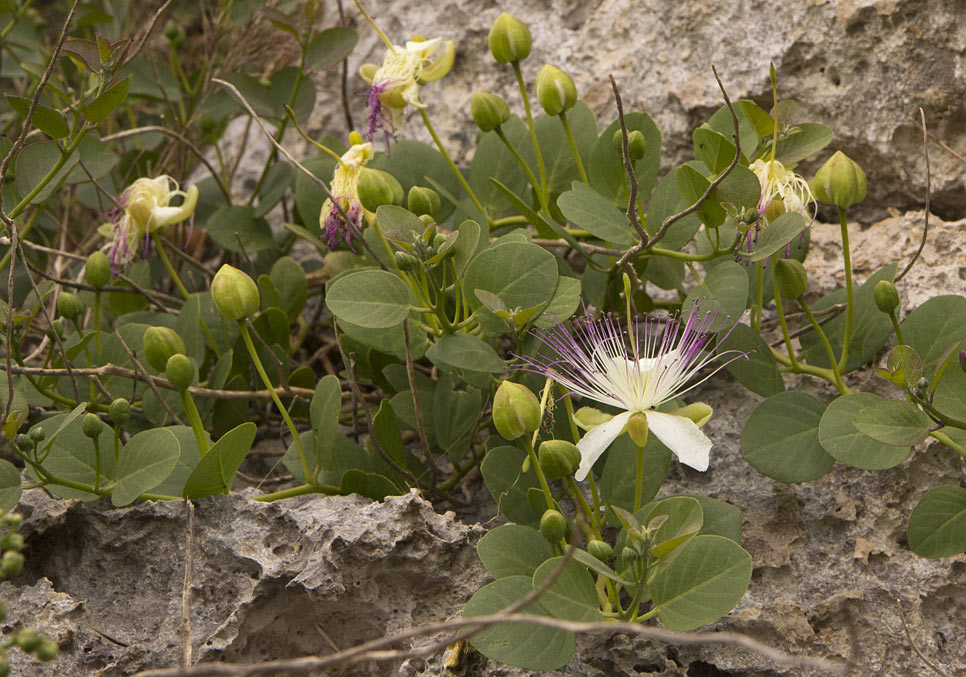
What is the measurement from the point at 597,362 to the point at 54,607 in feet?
2.61

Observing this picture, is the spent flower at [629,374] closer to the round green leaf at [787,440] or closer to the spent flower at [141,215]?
the round green leaf at [787,440]

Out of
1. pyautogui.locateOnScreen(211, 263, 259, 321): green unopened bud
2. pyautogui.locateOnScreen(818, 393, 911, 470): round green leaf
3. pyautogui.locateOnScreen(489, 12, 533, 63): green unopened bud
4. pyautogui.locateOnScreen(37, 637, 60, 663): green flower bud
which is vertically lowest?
pyautogui.locateOnScreen(818, 393, 911, 470): round green leaf

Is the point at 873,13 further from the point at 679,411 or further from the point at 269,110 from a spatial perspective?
the point at 269,110

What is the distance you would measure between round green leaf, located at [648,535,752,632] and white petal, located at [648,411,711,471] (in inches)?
3.8

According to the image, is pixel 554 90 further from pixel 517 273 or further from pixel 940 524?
pixel 940 524

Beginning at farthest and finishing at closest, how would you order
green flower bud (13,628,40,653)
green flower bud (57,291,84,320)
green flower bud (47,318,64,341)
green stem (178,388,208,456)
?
green flower bud (57,291,84,320), green flower bud (47,318,64,341), green stem (178,388,208,456), green flower bud (13,628,40,653)

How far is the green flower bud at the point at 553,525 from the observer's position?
1150mm

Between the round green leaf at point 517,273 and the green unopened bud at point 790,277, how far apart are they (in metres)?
0.32

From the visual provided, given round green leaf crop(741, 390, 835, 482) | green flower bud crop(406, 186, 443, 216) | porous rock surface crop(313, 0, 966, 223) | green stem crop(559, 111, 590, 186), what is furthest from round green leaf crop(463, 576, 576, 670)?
porous rock surface crop(313, 0, 966, 223)

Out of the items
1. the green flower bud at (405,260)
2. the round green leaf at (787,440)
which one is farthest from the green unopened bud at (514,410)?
the round green leaf at (787,440)

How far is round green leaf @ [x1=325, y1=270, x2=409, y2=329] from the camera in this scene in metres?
1.30

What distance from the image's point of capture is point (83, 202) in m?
2.16

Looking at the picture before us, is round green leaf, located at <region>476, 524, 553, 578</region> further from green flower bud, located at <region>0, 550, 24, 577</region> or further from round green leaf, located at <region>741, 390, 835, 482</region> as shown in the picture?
green flower bud, located at <region>0, 550, 24, 577</region>

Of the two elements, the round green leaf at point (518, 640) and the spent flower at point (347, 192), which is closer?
the round green leaf at point (518, 640)
